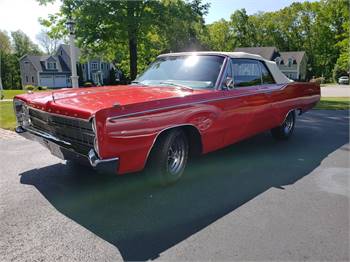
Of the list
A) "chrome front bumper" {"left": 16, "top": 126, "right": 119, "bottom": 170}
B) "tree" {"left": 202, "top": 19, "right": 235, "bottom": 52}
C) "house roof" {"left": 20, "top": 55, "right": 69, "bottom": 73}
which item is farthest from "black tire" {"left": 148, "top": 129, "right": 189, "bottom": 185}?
"tree" {"left": 202, "top": 19, "right": 235, "bottom": 52}

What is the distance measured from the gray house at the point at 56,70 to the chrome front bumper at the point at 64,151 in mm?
47874

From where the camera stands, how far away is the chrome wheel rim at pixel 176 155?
13.8ft

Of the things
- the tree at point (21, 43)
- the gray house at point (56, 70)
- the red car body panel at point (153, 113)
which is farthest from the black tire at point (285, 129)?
the tree at point (21, 43)

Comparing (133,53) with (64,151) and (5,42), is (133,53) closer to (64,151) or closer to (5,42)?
(64,151)

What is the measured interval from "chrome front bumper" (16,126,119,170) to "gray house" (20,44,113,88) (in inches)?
1885

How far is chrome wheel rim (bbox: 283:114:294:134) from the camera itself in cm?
687

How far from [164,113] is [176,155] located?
2.54 feet

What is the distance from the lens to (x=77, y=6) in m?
15.5

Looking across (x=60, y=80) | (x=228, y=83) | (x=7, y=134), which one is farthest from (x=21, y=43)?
(x=228, y=83)

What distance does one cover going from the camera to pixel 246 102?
16.7ft

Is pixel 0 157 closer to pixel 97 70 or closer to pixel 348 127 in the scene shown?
pixel 348 127

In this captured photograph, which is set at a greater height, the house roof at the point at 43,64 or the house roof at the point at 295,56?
the house roof at the point at 295,56

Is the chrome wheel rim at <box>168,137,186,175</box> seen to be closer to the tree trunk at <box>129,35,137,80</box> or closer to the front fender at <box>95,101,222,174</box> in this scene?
the front fender at <box>95,101,222,174</box>

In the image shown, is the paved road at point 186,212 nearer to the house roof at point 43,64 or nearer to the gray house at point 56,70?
the gray house at point 56,70
